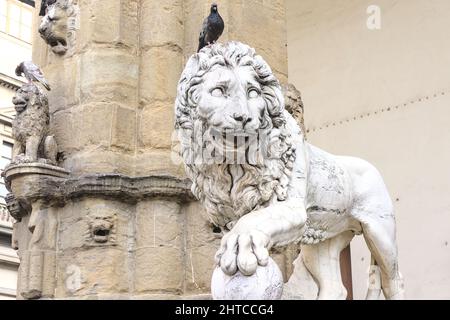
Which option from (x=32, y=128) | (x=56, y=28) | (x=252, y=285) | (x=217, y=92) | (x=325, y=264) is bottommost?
(x=252, y=285)

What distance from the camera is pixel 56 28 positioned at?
18.1 ft

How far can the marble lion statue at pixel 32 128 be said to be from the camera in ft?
16.9

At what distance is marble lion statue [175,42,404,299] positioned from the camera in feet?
10.0

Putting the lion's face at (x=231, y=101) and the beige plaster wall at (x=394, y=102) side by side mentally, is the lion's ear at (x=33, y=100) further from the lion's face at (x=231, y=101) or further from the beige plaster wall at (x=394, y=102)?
the beige plaster wall at (x=394, y=102)

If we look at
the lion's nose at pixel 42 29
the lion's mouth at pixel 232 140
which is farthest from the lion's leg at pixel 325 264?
the lion's nose at pixel 42 29

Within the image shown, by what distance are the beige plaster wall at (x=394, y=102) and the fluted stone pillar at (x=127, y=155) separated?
290 cm

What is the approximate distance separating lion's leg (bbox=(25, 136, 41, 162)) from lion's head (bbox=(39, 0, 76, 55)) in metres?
0.68

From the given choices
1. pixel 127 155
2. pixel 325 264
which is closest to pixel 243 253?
pixel 325 264

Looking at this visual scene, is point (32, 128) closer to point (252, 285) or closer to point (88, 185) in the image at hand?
point (88, 185)

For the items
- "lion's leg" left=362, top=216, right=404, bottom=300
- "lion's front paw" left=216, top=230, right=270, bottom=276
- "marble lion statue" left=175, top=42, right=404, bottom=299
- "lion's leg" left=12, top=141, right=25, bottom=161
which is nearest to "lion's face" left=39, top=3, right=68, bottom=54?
"lion's leg" left=12, top=141, right=25, bottom=161

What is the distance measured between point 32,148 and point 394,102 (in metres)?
4.35

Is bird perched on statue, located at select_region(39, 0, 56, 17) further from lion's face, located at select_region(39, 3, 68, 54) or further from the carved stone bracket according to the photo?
the carved stone bracket

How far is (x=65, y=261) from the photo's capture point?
502 cm
